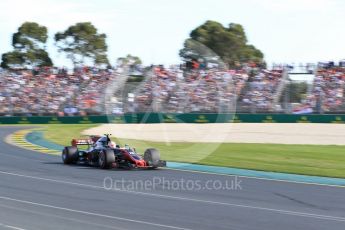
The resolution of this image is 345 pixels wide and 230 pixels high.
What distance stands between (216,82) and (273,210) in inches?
1186

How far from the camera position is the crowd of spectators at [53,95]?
46775 millimetres

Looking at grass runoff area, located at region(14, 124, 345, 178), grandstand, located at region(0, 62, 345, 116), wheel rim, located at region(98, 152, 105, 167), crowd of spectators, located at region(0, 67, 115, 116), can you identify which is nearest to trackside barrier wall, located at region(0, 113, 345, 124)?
grandstand, located at region(0, 62, 345, 116)

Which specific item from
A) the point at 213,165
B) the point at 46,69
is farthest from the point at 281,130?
the point at 46,69

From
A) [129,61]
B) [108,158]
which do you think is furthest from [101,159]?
[129,61]

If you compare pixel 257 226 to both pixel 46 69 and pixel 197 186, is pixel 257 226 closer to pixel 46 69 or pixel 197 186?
pixel 197 186

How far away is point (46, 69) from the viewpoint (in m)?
51.0

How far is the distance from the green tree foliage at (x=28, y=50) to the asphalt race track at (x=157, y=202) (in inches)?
2552

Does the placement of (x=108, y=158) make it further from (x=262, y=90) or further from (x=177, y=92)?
(x=262, y=90)

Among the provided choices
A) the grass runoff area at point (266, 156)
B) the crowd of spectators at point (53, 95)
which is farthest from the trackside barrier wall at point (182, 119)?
the grass runoff area at point (266, 156)

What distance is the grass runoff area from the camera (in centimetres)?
1886

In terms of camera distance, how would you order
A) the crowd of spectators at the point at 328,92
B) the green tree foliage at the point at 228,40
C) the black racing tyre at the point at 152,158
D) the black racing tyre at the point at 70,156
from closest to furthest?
the black racing tyre at the point at 152,158 < the black racing tyre at the point at 70,156 < the crowd of spectators at the point at 328,92 < the green tree foliage at the point at 228,40

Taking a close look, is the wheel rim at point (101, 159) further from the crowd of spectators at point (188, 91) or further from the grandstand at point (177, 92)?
the crowd of spectators at point (188, 91)

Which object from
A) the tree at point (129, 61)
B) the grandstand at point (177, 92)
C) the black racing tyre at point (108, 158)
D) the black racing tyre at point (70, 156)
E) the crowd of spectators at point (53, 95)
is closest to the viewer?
the black racing tyre at point (108, 158)

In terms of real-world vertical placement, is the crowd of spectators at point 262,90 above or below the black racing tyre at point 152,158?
above
